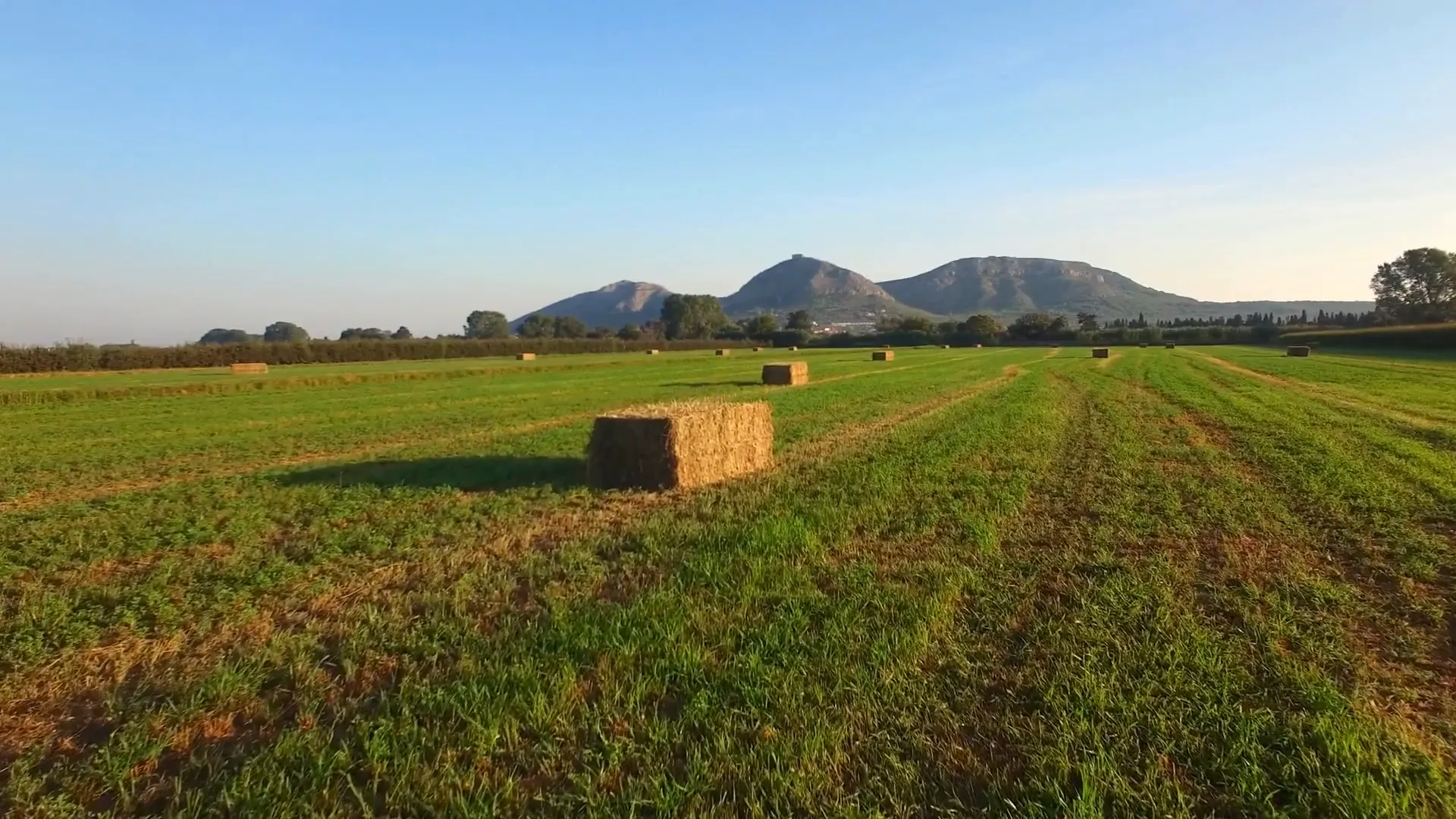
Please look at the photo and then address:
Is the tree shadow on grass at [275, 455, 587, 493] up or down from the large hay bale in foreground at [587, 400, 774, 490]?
down

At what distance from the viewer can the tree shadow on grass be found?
12.4 meters

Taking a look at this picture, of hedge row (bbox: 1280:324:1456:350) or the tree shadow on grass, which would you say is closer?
the tree shadow on grass

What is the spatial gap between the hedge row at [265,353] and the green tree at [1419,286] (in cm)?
13642

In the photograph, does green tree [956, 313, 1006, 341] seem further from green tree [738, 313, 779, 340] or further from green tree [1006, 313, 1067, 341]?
green tree [738, 313, 779, 340]

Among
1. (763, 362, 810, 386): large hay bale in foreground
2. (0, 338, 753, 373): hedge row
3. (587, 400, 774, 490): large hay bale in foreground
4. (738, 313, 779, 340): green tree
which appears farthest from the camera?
(738, 313, 779, 340): green tree

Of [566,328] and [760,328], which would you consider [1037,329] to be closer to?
[760,328]

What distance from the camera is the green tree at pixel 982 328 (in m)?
137

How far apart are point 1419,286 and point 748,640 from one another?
607 ft

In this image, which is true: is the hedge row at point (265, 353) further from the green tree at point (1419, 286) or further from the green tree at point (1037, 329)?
the green tree at point (1419, 286)

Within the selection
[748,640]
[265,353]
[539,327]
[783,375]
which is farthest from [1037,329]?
[748,640]

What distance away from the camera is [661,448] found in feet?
38.7


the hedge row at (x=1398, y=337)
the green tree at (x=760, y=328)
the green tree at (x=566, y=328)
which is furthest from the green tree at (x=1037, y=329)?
the green tree at (x=566, y=328)

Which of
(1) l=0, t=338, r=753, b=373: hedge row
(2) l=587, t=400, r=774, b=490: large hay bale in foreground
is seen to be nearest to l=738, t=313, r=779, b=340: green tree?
(1) l=0, t=338, r=753, b=373: hedge row

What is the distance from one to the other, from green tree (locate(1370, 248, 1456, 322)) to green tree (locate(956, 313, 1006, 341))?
66.4 metres
